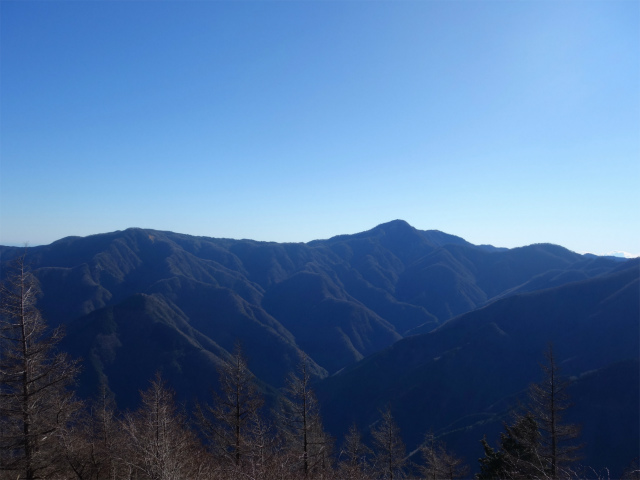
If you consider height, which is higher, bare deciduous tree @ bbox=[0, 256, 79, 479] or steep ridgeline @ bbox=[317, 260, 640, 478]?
bare deciduous tree @ bbox=[0, 256, 79, 479]

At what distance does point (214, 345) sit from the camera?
109 m

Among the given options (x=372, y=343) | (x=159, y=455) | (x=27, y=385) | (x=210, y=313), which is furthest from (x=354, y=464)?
(x=210, y=313)

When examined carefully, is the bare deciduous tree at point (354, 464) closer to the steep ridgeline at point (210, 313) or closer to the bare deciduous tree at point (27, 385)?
the bare deciduous tree at point (27, 385)

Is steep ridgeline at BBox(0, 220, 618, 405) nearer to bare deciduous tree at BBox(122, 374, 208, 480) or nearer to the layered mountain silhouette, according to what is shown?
the layered mountain silhouette

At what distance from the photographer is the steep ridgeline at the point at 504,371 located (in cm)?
5888

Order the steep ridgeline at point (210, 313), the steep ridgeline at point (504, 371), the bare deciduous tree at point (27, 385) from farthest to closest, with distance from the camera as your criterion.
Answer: the steep ridgeline at point (210, 313) → the steep ridgeline at point (504, 371) → the bare deciduous tree at point (27, 385)

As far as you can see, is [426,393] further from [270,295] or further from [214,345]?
[270,295]

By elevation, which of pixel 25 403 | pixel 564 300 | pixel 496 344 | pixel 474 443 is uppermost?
pixel 25 403

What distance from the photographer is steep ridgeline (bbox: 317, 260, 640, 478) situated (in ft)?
193

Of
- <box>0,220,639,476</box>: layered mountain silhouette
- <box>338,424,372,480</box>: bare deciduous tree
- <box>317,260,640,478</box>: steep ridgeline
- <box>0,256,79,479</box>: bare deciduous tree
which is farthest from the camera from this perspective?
Answer: <box>0,220,639,476</box>: layered mountain silhouette

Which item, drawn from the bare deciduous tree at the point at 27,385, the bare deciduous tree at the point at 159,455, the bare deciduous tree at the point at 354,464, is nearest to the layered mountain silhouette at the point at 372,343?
the bare deciduous tree at the point at 354,464

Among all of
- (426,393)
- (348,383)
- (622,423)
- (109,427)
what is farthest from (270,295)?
(109,427)

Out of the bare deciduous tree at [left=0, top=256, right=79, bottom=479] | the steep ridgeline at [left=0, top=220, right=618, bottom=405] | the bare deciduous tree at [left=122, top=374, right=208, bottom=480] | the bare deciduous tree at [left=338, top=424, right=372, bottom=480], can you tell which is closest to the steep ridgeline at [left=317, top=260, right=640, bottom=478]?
the steep ridgeline at [left=0, top=220, right=618, bottom=405]

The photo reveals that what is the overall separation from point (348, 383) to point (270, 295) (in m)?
98.3
